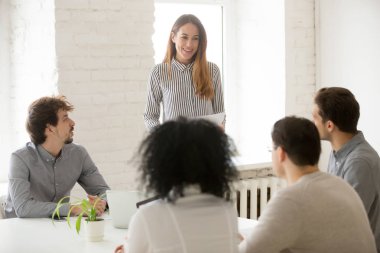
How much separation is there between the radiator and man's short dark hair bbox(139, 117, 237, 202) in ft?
9.43

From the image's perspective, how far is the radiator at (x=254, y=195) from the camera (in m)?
4.76

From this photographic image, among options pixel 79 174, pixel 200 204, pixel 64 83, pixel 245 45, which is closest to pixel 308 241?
pixel 200 204

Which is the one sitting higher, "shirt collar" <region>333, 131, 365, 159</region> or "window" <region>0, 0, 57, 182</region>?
"window" <region>0, 0, 57, 182</region>

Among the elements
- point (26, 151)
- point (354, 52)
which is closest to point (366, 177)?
point (26, 151)

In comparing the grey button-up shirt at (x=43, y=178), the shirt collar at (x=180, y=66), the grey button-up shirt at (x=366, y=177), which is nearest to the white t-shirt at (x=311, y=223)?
the grey button-up shirt at (x=366, y=177)

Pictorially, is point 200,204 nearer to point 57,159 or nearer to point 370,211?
point 370,211

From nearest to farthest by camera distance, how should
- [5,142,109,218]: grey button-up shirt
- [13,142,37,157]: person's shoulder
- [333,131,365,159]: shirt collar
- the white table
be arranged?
the white table < [333,131,365,159]: shirt collar < [5,142,109,218]: grey button-up shirt < [13,142,37,157]: person's shoulder

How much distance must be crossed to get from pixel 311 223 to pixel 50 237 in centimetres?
109

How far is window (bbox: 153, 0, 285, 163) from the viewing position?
503 centimetres

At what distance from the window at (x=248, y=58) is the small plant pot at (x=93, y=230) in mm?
2492

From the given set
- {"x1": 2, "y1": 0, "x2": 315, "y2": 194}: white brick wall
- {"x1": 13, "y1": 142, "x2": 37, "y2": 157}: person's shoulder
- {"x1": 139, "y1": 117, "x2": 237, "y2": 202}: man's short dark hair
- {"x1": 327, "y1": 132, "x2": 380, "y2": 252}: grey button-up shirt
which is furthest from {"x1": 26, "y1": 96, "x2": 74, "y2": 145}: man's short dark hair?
{"x1": 139, "y1": 117, "x2": 237, "y2": 202}: man's short dark hair

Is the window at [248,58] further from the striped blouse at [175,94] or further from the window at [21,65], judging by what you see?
the striped blouse at [175,94]

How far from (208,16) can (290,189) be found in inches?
126

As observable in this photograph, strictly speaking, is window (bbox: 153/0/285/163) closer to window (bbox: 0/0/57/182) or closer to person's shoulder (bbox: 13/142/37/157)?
window (bbox: 0/0/57/182)
